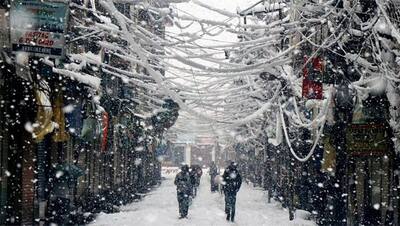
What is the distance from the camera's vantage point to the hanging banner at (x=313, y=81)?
16.9m

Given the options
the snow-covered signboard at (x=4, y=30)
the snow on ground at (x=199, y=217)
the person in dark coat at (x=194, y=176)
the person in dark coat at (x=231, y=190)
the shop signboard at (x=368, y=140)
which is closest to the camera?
the snow-covered signboard at (x=4, y=30)

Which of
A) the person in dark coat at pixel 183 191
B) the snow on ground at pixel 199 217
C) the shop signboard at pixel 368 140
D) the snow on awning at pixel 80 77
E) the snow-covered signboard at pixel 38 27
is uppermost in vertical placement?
the snow-covered signboard at pixel 38 27

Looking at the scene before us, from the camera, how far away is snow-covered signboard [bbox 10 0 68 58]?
11438 millimetres

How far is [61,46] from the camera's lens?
11.6m

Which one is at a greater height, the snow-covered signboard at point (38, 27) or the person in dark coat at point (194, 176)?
the snow-covered signboard at point (38, 27)

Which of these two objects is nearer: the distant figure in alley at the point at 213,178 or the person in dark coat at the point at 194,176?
the person in dark coat at the point at 194,176

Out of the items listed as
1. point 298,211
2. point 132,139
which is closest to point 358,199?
point 298,211

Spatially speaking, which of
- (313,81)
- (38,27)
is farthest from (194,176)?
(38,27)

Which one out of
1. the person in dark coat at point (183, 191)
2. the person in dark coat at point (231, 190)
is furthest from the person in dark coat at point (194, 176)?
the person in dark coat at point (231, 190)

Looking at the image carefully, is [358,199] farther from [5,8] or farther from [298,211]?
[5,8]

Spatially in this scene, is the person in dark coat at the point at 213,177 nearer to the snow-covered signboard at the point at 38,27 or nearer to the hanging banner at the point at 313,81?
the hanging banner at the point at 313,81

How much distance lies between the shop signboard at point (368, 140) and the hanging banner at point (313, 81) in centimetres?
350

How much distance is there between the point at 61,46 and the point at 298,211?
1433 centimetres

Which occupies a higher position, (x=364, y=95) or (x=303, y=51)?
(x=303, y=51)
